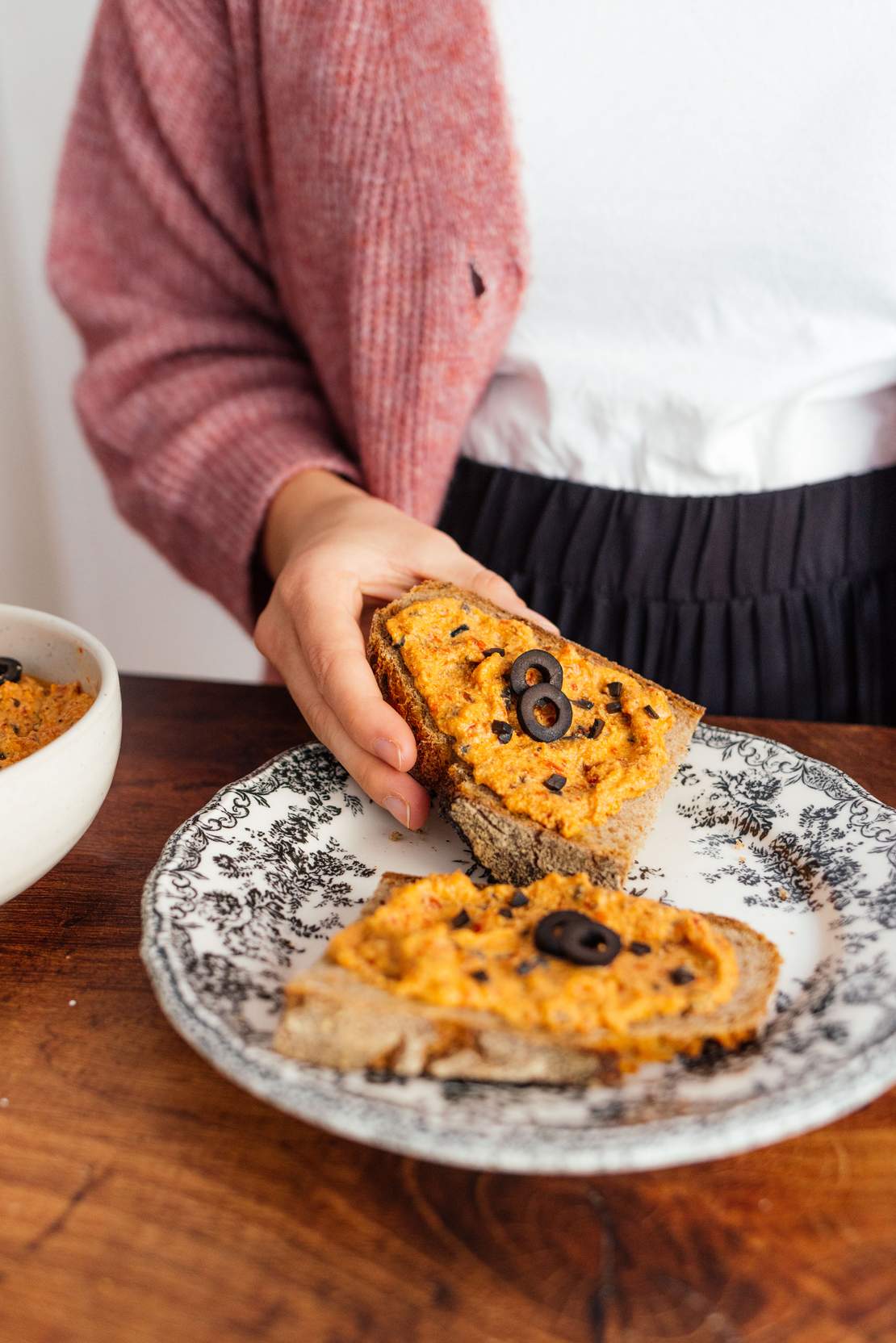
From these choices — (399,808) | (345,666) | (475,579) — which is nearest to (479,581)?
(475,579)

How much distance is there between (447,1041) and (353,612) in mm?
829

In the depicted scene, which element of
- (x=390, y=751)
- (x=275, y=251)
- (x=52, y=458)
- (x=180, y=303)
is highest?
(x=275, y=251)

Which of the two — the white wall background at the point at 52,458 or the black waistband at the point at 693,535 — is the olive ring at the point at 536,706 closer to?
the black waistband at the point at 693,535

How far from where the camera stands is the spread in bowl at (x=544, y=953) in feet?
3.54

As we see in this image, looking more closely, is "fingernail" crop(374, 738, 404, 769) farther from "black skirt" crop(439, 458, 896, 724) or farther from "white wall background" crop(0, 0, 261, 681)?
"white wall background" crop(0, 0, 261, 681)

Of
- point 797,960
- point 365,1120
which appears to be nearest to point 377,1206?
point 365,1120

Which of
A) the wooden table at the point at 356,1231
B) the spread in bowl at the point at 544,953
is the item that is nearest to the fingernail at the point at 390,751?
the spread in bowl at the point at 544,953

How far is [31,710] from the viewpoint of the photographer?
152 cm

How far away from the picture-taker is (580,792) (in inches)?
59.1

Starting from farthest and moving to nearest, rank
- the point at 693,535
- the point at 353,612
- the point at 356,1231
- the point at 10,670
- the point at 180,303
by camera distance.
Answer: the point at 180,303, the point at 693,535, the point at 353,612, the point at 10,670, the point at 356,1231

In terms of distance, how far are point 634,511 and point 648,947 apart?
1.17 m

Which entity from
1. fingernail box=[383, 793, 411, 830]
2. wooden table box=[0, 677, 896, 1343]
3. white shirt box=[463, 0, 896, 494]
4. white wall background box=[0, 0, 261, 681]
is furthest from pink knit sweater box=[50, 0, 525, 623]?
white wall background box=[0, 0, 261, 681]

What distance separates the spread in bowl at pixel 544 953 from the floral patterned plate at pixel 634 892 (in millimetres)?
76

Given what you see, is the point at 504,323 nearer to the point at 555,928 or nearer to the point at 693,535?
the point at 693,535
